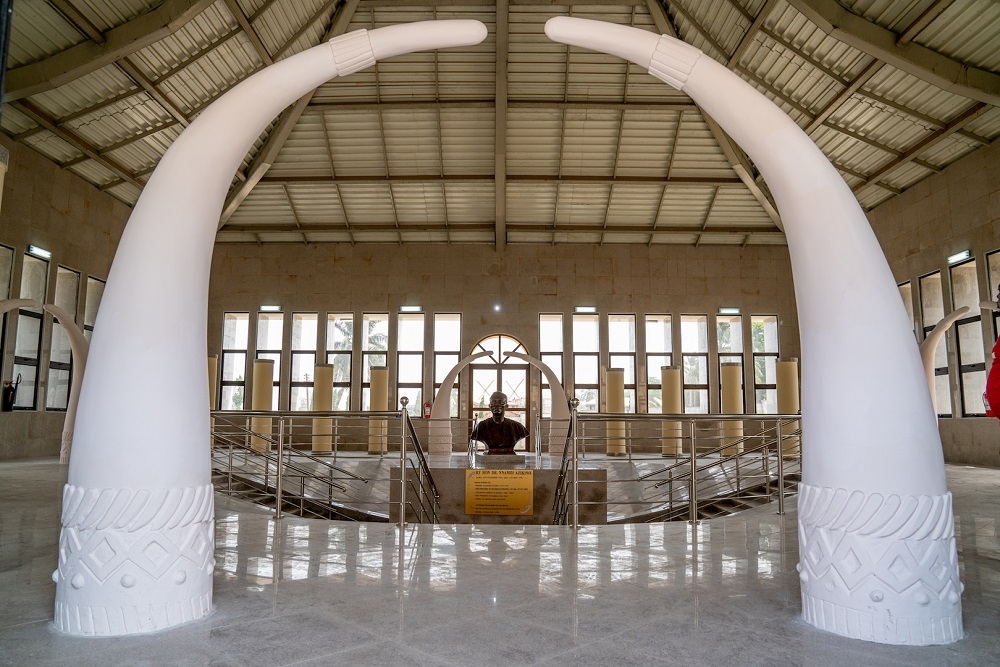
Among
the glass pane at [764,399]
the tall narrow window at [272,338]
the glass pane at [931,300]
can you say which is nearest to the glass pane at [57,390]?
the tall narrow window at [272,338]

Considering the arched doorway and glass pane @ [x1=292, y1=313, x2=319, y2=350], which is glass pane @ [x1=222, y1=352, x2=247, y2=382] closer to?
glass pane @ [x1=292, y1=313, x2=319, y2=350]

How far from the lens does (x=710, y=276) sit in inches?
878

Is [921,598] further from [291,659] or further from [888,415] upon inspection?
[291,659]

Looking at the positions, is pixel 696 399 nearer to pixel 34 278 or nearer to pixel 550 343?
pixel 550 343

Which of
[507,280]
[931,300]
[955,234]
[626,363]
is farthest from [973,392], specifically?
[507,280]

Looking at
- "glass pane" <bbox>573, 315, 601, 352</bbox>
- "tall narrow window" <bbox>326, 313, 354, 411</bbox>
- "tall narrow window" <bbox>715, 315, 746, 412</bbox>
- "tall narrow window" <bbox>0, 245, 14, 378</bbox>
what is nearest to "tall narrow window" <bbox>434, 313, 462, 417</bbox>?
"tall narrow window" <bbox>326, 313, 354, 411</bbox>

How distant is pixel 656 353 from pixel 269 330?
12833mm

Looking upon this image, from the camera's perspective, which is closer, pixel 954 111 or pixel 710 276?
pixel 954 111

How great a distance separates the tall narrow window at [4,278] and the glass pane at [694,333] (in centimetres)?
1842

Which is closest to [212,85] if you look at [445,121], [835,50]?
[445,121]

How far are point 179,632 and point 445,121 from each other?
16.5 meters

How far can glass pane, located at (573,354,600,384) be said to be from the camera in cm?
2197

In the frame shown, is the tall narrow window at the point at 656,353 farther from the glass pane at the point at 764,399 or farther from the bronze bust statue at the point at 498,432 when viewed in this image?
the bronze bust statue at the point at 498,432

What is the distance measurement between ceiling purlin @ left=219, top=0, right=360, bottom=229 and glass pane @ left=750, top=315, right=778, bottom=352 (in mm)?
15249
